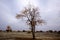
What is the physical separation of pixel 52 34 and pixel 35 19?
1.82 meters

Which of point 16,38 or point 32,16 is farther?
point 32,16

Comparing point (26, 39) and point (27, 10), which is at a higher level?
point (27, 10)

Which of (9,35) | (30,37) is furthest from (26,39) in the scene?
(9,35)

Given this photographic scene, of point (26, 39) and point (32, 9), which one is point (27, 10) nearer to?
point (32, 9)

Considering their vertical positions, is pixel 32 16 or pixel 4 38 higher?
pixel 32 16

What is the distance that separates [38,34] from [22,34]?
4.05 feet

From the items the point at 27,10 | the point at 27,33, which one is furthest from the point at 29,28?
the point at 27,10

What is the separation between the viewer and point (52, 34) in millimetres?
14812

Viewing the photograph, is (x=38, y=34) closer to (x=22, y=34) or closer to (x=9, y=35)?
(x=22, y=34)

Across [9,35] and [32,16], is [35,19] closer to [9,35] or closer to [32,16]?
[32,16]

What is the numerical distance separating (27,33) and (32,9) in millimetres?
2042

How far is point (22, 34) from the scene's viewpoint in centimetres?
1455

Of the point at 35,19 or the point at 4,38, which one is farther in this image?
the point at 35,19

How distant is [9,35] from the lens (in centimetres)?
1435
